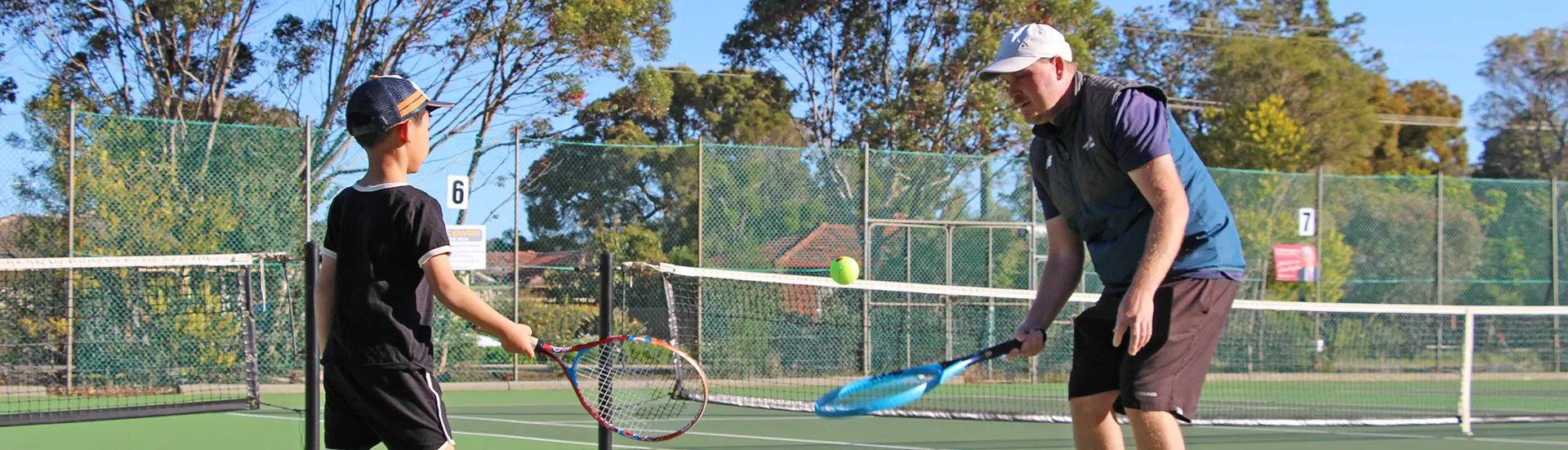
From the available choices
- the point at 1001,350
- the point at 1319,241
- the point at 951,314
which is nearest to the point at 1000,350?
the point at 1001,350

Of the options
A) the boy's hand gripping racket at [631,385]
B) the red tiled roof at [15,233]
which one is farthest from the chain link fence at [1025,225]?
the boy's hand gripping racket at [631,385]

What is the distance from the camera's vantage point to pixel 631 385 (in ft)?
15.8

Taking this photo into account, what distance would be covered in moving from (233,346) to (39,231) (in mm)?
1700

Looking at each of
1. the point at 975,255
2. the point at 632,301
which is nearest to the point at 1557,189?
the point at 975,255

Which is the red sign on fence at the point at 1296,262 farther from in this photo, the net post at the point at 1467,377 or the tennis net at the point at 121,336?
the tennis net at the point at 121,336

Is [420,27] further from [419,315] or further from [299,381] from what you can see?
[419,315]

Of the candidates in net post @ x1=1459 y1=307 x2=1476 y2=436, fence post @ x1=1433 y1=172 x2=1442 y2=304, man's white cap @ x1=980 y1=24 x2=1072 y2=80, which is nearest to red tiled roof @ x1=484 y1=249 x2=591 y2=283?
net post @ x1=1459 y1=307 x2=1476 y2=436

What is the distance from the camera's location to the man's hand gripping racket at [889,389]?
372 centimetres

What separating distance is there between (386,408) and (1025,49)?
1.89m

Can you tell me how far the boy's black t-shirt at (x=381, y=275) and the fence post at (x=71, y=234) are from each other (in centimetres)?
810

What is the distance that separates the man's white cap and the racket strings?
142 centimetres

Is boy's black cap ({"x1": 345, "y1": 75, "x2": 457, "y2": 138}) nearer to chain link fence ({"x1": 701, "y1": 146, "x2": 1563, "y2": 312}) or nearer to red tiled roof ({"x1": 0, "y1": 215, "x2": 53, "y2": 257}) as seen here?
red tiled roof ({"x1": 0, "y1": 215, "x2": 53, "y2": 257})

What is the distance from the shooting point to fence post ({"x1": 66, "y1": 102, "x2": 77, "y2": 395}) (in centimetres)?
1045

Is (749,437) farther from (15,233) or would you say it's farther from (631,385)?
(15,233)
